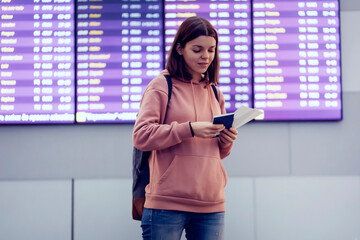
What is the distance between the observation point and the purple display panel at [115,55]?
301cm

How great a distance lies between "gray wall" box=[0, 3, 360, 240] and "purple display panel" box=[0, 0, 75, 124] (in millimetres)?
150

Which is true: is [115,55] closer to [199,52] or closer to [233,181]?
[233,181]

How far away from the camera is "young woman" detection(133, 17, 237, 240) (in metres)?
1.59

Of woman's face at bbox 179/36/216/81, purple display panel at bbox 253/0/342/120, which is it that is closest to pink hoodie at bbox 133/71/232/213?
woman's face at bbox 179/36/216/81

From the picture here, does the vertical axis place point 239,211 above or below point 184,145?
below

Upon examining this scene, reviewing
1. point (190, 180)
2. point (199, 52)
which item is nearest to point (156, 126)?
point (190, 180)

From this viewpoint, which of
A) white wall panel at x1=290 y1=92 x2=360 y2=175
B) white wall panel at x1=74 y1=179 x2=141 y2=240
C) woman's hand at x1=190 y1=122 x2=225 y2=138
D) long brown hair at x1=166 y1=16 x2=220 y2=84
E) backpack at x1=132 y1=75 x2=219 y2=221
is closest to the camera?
woman's hand at x1=190 y1=122 x2=225 y2=138

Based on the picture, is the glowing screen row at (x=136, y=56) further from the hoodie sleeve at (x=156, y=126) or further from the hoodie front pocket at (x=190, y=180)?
the hoodie front pocket at (x=190, y=180)

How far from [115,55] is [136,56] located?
17 cm

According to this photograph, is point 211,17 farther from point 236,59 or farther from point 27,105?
point 27,105

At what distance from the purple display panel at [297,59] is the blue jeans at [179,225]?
1578 mm

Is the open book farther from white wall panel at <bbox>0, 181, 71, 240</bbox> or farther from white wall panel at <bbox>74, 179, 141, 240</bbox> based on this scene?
white wall panel at <bbox>0, 181, 71, 240</bbox>

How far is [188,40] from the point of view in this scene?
5.61 feet

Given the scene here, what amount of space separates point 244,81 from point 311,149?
0.78 metres
